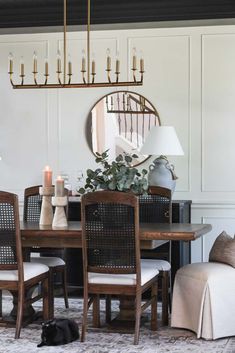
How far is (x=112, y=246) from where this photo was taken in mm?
4469

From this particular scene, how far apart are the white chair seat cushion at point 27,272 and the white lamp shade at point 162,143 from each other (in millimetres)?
1650

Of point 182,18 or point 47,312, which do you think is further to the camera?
point 182,18

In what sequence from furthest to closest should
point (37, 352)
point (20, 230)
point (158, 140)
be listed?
point (158, 140)
point (20, 230)
point (37, 352)

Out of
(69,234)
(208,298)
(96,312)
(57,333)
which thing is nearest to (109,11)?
(69,234)

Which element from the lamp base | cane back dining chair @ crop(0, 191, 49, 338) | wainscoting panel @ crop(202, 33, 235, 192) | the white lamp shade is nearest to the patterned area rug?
cane back dining chair @ crop(0, 191, 49, 338)

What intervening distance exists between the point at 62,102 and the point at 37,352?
3.34 metres

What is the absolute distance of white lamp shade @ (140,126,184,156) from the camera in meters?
6.09

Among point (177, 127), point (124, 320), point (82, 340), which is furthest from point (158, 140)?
point (82, 340)

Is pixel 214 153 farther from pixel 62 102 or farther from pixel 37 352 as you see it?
pixel 37 352

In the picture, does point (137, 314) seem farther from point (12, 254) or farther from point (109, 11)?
point (109, 11)

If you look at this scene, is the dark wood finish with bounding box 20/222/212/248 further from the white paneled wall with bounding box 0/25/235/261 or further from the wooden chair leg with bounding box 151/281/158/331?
the white paneled wall with bounding box 0/25/235/261

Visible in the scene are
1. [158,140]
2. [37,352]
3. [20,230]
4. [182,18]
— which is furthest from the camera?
[182,18]

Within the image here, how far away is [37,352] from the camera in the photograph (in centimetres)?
432

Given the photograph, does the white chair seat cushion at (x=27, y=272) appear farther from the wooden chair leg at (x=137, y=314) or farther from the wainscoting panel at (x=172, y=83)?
the wainscoting panel at (x=172, y=83)
